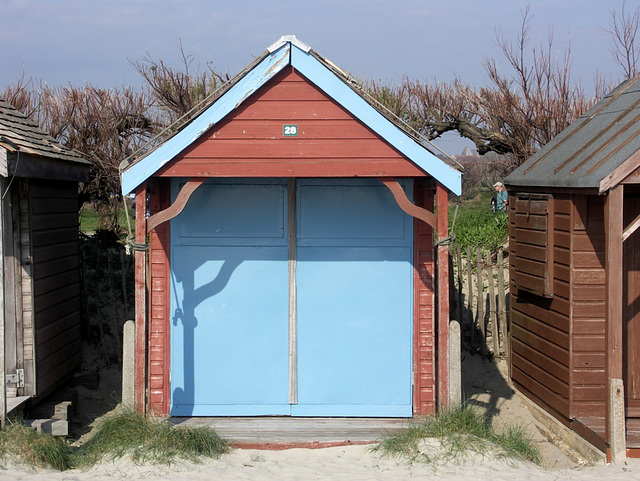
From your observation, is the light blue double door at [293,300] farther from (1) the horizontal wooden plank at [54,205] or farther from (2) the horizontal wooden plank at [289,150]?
(1) the horizontal wooden plank at [54,205]

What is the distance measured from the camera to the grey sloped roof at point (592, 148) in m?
7.03

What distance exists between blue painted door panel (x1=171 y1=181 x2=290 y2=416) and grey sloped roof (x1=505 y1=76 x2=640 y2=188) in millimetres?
2909

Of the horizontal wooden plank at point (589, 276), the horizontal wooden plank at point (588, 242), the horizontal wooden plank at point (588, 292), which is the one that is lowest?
the horizontal wooden plank at point (588, 292)

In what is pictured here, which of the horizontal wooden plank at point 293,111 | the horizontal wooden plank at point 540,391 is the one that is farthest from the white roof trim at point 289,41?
the horizontal wooden plank at point 540,391

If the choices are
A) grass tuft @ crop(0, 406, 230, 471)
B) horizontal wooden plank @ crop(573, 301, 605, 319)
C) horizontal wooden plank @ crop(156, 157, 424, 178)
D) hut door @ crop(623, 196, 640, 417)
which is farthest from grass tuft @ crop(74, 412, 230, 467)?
hut door @ crop(623, 196, 640, 417)

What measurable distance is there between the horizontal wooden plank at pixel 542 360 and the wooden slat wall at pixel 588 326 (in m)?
0.18

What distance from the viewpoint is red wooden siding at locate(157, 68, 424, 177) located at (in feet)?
23.2

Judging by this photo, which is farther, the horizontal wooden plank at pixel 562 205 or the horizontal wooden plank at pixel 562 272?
the horizontal wooden plank at pixel 562 272

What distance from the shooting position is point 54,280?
8898mm

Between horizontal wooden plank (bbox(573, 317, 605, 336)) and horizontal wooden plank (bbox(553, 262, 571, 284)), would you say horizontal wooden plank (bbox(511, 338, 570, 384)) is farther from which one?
horizontal wooden plank (bbox(553, 262, 571, 284))

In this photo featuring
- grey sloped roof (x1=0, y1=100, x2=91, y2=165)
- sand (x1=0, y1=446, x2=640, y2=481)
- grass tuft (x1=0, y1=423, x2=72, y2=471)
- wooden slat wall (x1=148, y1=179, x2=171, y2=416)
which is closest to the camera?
sand (x1=0, y1=446, x2=640, y2=481)

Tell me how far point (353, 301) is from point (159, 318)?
6.61 feet

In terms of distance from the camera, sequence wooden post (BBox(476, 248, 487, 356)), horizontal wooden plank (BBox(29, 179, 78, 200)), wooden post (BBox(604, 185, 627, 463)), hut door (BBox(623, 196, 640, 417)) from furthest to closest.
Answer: wooden post (BBox(476, 248, 487, 356))
horizontal wooden plank (BBox(29, 179, 78, 200))
hut door (BBox(623, 196, 640, 417))
wooden post (BBox(604, 185, 627, 463))

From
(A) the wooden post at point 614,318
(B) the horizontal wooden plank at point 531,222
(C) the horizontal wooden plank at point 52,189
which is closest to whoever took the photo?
(A) the wooden post at point 614,318
